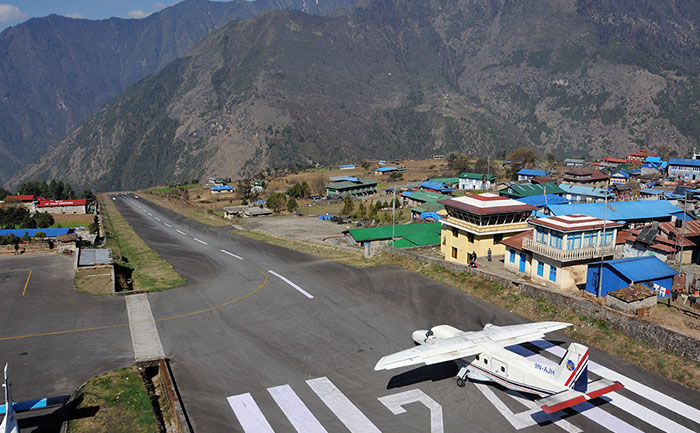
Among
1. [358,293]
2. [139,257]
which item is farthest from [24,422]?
[139,257]

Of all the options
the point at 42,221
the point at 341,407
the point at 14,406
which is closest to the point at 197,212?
the point at 42,221

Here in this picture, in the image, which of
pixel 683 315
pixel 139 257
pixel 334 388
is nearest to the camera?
pixel 334 388

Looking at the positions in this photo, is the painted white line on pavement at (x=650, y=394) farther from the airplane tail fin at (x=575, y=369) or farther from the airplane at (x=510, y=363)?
the airplane tail fin at (x=575, y=369)

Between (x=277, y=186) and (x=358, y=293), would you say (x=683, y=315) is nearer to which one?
(x=358, y=293)

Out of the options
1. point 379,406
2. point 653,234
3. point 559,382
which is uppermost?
point 653,234

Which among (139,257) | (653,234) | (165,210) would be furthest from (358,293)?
(165,210)

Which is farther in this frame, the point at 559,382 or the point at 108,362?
the point at 108,362

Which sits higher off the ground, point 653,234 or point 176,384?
point 653,234

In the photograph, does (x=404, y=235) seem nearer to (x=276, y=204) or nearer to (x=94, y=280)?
(x=94, y=280)

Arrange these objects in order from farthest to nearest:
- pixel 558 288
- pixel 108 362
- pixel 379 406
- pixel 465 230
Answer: pixel 465 230 < pixel 558 288 < pixel 108 362 < pixel 379 406
